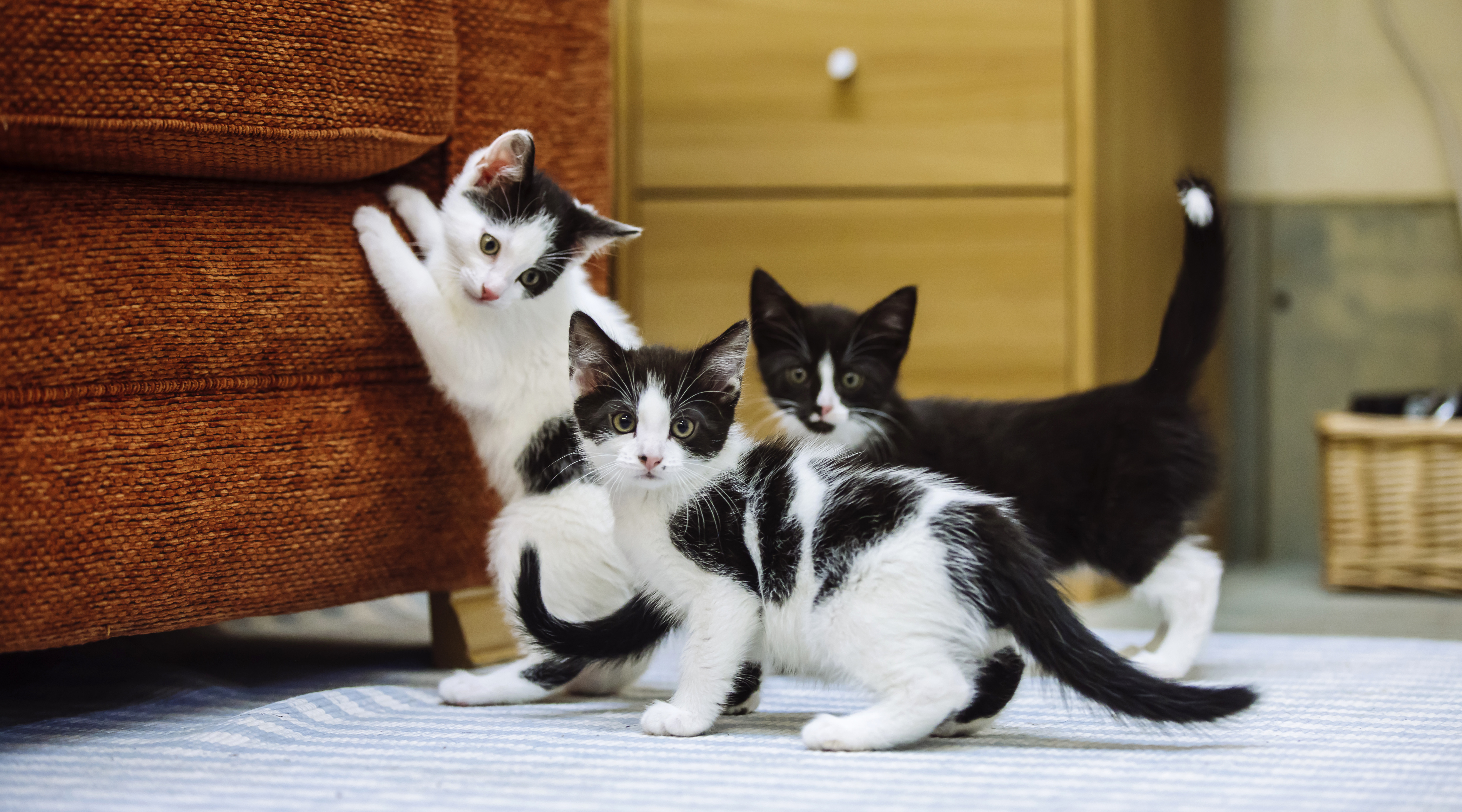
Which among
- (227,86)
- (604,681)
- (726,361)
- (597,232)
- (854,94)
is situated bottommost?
(604,681)

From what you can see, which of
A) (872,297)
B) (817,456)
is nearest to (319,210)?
(817,456)

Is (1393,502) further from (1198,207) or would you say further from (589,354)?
(589,354)

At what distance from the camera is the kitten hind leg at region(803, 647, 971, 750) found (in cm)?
104

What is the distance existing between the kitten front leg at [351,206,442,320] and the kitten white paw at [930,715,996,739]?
25.6 inches

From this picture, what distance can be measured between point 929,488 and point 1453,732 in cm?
53

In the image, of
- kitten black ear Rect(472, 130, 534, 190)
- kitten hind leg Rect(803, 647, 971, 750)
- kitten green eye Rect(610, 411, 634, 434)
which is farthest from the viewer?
kitten black ear Rect(472, 130, 534, 190)

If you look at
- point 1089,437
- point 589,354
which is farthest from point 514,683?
point 1089,437

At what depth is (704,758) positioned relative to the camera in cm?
105

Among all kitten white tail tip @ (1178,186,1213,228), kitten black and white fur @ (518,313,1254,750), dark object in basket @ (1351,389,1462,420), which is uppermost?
kitten white tail tip @ (1178,186,1213,228)

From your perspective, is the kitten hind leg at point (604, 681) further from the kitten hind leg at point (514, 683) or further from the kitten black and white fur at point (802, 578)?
the kitten black and white fur at point (802, 578)

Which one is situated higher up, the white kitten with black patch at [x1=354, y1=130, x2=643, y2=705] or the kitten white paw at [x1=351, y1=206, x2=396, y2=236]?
the kitten white paw at [x1=351, y1=206, x2=396, y2=236]

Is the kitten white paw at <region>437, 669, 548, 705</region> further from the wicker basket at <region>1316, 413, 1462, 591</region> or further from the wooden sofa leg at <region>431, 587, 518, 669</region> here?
the wicker basket at <region>1316, 413, 1462, 591</region>

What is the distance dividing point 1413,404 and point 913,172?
3.24ft

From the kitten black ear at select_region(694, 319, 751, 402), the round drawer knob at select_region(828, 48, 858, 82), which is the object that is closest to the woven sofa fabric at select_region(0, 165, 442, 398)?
the kitten black ear at select_region(694, 319, 751, 402)
